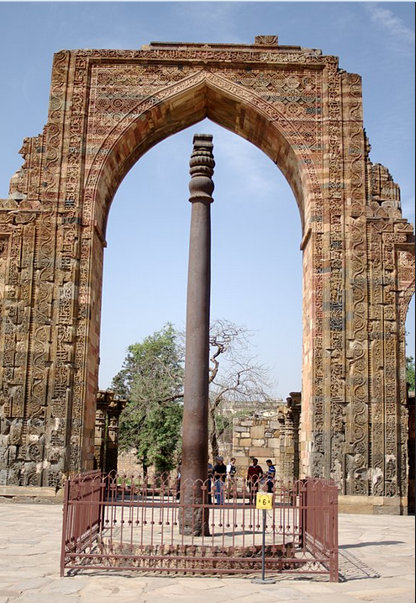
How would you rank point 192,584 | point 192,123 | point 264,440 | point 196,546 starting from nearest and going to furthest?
point 192,584, point 196,546, point 192,123, point 264,440

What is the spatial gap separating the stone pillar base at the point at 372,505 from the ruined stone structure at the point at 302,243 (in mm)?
35

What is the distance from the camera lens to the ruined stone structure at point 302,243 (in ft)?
39.5

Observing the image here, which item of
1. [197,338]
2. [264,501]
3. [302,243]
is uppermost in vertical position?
[302,243]

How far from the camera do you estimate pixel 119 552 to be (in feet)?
20.3

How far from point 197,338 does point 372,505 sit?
6.13m

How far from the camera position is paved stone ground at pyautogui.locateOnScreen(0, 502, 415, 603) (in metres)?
4.98

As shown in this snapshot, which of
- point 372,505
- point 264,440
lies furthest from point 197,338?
point 264,440

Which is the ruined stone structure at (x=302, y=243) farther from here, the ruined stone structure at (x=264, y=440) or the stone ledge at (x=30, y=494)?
the ruined stone structure at (x=264, y=440)

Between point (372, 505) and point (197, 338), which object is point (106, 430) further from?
point (197, 338)

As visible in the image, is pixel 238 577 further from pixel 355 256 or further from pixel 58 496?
pixel 355 256

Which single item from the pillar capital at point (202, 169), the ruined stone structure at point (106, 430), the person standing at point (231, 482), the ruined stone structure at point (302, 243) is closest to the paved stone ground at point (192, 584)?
the person standing at point (231, 482)

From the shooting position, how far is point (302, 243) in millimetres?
14031

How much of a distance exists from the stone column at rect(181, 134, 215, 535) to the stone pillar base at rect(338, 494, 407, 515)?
522cm

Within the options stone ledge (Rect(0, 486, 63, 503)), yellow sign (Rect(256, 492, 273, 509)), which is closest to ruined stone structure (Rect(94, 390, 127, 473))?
stone ledge (Rect(0, 486, 63, 503))
